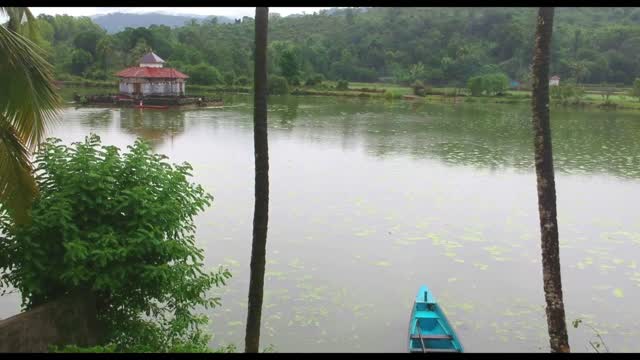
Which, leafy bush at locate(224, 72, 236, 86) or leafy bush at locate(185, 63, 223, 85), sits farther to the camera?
leafy bush at locate(185, 63, 223, 85)

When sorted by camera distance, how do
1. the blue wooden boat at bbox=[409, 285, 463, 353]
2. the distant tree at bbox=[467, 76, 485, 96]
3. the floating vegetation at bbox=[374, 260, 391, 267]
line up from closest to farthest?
the blue wooden boat at bbox=[409, 285, 463, 353]
the floating vegetation at bbox=[374, 260, 391, 267]
the distant tree at bbox=[467, 76, 485, 96]

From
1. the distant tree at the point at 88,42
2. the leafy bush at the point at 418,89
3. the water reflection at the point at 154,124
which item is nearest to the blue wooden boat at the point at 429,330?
the water reflection at the point at 154,124

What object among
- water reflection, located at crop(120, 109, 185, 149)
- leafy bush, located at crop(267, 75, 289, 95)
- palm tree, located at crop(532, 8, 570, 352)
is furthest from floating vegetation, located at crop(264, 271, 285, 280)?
leafy bush, located at crop(267, 75, 289, 95)

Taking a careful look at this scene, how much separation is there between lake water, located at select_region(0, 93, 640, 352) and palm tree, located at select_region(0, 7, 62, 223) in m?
2.74

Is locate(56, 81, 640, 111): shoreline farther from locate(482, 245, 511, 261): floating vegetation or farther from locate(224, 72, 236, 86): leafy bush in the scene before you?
locate(482, 245, 511, 261): floating vegetation

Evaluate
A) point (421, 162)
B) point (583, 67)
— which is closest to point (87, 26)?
point (583, 67)

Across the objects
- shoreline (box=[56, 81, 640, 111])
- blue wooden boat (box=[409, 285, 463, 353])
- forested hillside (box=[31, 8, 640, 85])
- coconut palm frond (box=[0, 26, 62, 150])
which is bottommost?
blue wooden boat (box=[409, 285, 463, 353])

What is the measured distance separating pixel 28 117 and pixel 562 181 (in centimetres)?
1335

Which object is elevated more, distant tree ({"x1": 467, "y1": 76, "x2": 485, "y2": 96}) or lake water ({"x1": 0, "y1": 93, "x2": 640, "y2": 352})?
distant tree ({"x1": 467, "y1": 76, "x2": 485, "y2": 96})

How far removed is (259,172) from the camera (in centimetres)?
454

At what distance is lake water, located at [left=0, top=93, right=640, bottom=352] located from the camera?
7.03 metres

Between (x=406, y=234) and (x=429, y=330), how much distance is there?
12.5 feet

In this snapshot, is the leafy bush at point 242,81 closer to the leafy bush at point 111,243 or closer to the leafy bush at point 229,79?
the leafy bush at point 229,79

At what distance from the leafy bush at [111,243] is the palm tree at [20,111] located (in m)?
0.24
